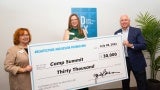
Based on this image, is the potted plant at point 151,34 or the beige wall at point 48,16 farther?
the potted plant at point 151,34

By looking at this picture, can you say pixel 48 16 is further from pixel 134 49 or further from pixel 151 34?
pixel 151 34

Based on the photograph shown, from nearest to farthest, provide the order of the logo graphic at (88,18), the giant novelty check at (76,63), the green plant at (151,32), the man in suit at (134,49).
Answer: the giant novelty check at (76,63), the man in suit at (134,49), the green plant at (151,32), the logo graphic at (88,18)

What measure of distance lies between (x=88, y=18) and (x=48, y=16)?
87 cm

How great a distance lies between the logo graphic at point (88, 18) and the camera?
14.9 ft

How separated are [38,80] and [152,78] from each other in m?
2.78

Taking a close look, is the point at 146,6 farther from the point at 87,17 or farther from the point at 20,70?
the point at 20,70

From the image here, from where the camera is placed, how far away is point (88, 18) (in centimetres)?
462

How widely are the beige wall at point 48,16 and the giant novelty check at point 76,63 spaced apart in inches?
50.2

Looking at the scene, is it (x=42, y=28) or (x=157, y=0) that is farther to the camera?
(x=157, y=0)

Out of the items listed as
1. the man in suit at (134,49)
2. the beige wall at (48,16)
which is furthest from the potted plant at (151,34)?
the man in suit at (134,49)

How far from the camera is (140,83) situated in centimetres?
392

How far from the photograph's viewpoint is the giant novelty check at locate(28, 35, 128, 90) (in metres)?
3.06

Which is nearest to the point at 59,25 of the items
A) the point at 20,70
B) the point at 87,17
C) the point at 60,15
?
the point at 60,15

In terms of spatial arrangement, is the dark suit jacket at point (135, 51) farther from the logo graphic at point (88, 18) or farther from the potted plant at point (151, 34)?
the logo graphic at point (88, 18)
